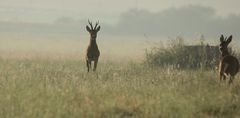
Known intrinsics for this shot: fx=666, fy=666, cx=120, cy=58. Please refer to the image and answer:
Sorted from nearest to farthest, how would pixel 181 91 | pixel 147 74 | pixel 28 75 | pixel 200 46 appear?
pixel 181 91, pixel 28 75, pixel 147 74, pixel 200 46

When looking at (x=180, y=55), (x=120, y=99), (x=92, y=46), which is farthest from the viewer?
(x=180, y=55)

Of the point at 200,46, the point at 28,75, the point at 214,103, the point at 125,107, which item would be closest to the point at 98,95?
the point at 125,107

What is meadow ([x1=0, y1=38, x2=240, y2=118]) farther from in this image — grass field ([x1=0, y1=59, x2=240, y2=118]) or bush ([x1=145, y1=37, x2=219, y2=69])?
bush ([x1=145, y1=37, x2=219, y2=69])

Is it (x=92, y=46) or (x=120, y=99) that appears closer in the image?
(x=120, y=99)

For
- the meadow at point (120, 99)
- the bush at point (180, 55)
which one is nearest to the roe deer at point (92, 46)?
the meadow at point (120, 99)

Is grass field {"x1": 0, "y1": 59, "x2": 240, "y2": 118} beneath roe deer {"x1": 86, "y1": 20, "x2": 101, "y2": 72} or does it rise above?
beneath

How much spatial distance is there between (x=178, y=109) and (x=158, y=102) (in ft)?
1.74

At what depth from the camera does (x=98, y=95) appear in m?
14.7

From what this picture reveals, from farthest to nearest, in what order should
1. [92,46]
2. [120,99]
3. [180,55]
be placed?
1. [180,55]
2. [92,46]
3. [120,99]

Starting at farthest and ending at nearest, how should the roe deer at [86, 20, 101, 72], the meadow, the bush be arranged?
the bush, the roe deer at [86, 20, 101, 72], the meadow

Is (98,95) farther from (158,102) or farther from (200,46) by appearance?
(200,46)

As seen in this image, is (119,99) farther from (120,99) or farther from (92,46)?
(92,46)

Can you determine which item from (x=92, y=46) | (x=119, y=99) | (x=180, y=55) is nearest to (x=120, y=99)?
(x=119, y=99)

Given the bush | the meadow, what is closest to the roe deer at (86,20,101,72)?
the meadow
